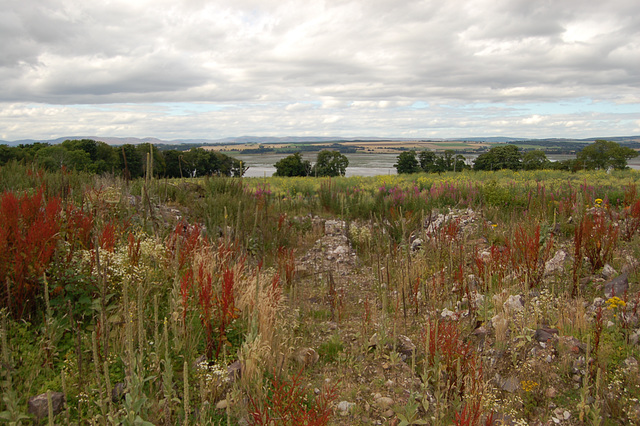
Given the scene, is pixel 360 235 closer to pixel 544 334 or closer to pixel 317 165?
pixel 544 334

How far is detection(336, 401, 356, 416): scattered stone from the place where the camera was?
303cm

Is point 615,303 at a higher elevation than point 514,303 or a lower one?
higher

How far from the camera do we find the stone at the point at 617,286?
425 centimetres

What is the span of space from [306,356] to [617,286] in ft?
Result: 11.9

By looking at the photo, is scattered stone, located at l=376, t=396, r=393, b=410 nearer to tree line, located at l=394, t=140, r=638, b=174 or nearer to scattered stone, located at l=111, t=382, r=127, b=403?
scattered stone, located at l=111, t=382, r=127, b=403

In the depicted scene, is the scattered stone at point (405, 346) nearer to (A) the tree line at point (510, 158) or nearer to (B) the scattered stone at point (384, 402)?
(B) the scattered stone at point (384, 402)

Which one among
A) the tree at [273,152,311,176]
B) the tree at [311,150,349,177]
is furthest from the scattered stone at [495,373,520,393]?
the tree at [311,150,349,177]

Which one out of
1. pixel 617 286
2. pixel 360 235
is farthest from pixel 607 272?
pixel 360 235

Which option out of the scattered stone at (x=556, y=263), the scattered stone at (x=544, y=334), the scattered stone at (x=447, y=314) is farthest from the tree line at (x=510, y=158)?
the scattered stone at (x=544, y=334)

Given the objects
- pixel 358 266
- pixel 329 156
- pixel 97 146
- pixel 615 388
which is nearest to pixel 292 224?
pixel 358 266

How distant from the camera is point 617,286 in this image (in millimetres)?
4359

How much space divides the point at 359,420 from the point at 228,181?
337 inches

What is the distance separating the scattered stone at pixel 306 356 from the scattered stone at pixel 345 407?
600 millimetres

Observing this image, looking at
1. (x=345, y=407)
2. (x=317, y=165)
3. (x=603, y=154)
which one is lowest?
(x=345, y=407)
